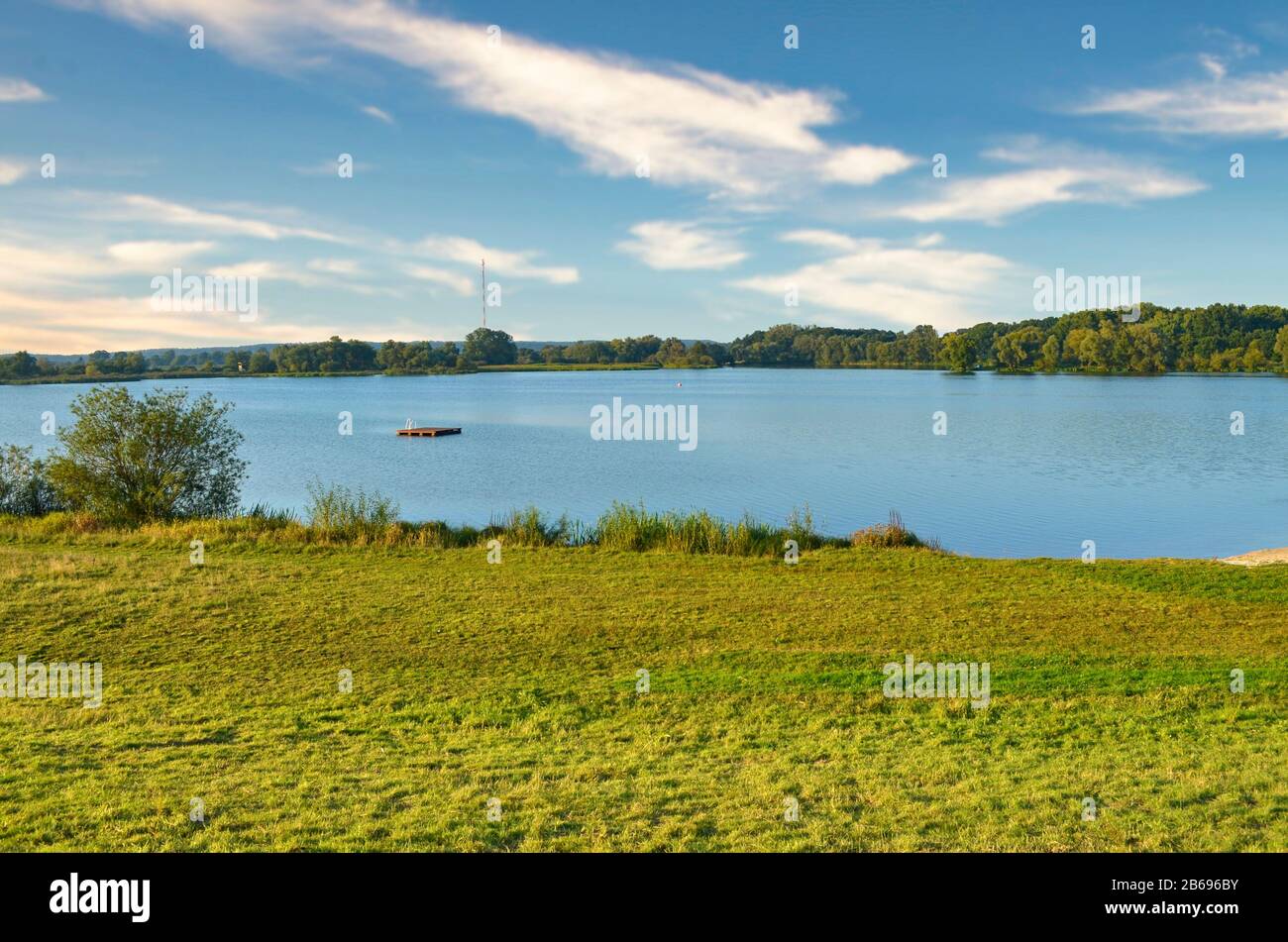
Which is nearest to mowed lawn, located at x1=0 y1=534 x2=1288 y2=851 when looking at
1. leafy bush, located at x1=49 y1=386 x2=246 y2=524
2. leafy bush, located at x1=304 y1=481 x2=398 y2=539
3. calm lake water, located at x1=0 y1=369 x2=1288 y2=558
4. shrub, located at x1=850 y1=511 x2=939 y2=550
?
shrub, located at x1=850 y1=511 x2=939 y2=550

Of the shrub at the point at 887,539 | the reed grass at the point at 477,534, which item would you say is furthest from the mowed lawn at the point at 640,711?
the shrub at the point at 887,539

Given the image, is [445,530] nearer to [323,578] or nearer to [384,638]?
[323,578]

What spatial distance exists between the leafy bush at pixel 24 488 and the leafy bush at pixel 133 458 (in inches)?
63.1

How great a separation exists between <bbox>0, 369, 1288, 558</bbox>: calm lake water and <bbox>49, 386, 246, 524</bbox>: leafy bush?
7.70m

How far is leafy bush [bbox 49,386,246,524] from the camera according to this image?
26.2 metres

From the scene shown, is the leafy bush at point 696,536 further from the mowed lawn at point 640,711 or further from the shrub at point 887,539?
the mowed lawn at point 640,711

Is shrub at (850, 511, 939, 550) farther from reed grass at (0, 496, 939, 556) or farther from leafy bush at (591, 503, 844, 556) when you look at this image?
leafy bush at (591, 503, 844, 556)

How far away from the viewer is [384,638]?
13375 millimetres

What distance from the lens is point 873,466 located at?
4438 centimetres

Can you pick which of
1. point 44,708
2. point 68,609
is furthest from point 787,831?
point 68,609

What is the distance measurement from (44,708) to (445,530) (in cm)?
1345

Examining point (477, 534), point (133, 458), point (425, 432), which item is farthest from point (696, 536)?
point (425, 432)

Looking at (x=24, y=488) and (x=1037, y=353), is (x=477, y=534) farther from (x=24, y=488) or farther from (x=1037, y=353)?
(x=1037, y=353)

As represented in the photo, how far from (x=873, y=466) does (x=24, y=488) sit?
34.5m
